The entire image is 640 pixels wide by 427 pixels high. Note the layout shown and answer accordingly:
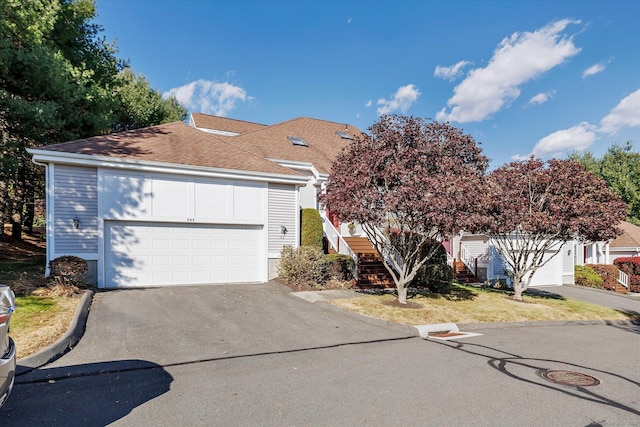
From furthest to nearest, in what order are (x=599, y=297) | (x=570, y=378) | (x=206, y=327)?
(x=599, y=297) < (x=206, y=327) < (x=570, y=378)

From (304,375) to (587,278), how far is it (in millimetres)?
22866

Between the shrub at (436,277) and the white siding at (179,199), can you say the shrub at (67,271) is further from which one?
the shrub at (436,277)

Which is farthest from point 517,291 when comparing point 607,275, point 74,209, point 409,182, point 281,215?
point 74,209

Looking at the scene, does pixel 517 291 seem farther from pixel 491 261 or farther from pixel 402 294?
pixel 402 294

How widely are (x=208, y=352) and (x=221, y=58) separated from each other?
2020 cm

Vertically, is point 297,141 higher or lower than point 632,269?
higher

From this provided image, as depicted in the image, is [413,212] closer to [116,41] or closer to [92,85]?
[92,85]

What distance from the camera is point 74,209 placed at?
430 inches

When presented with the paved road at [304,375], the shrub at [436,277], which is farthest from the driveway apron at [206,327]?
the shrub at [436,277]

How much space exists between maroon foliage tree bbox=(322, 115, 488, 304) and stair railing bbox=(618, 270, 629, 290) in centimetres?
1873

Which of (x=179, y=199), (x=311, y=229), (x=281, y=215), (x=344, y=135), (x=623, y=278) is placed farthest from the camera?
(x=623, y=278)

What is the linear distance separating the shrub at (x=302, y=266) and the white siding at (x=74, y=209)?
5.80 meters

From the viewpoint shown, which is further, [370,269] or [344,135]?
[344,135]

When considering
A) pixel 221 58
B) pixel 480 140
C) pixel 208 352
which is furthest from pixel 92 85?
pixel 480 140
